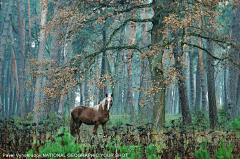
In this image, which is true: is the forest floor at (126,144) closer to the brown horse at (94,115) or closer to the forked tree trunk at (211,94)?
the brown horse at (94,115)

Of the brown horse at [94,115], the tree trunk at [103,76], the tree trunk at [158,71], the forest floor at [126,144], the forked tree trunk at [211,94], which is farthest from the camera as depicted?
the forked tree trunk at [211,94]

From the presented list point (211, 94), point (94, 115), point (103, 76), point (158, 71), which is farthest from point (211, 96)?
point (94, 115)

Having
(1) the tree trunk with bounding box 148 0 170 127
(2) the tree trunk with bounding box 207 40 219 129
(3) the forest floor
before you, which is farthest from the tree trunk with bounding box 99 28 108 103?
(2) the tree trunk with bounding box 207 40 219 129

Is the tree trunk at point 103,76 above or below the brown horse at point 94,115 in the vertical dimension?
above

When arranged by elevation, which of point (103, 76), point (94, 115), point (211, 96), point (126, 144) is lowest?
point (126, 144)

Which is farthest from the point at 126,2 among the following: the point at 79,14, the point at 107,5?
the point at 79,14

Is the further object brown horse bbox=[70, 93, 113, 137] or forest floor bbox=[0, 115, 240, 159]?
brown horse bbox=[70, 93, 113, 137]

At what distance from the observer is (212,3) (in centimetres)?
1000

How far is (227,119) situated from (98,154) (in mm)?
11571

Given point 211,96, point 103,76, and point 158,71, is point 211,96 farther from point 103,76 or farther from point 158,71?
point 103,76

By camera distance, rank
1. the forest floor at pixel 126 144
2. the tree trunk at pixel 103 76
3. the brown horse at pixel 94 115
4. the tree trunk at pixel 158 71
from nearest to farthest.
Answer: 1. the forest floor at pixel 126 144
2. the brown horse at pixel 94 115
3. the tree trunk at pixel 103 76
4. the tree trunk at pixel 158 71

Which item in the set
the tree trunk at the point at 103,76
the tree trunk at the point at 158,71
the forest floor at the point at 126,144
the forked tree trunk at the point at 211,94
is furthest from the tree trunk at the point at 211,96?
the tree trunk at the point at 103,76

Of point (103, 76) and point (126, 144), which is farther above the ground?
point (103, 76)

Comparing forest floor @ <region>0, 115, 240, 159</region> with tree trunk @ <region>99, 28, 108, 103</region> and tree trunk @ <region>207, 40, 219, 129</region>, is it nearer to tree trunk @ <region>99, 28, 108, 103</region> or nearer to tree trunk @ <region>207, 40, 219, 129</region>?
tree trunk @ <region>99, 28, 108, 103</region>
